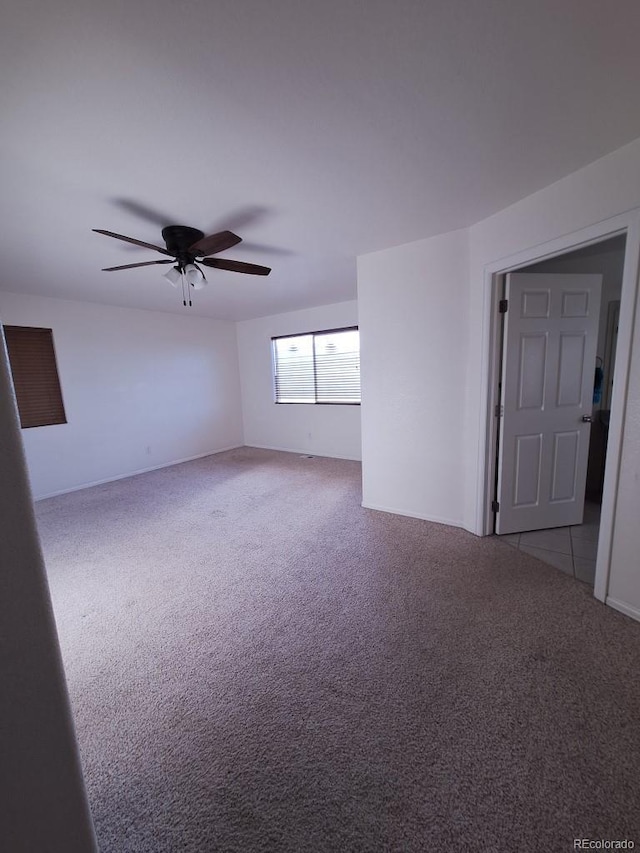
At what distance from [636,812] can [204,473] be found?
4.81m

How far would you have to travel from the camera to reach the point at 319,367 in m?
5.48

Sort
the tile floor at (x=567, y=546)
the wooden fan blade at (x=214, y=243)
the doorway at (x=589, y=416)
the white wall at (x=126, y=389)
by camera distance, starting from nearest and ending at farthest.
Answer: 1. the wooden fan blade at (x=214, y=243)
2. the tile floor at (x=567, y=546)
3. the doorway at (x=589, y=416)
4. the white wall at (x=126, y=389)

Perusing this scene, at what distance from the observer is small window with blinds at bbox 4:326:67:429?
3.88 meters

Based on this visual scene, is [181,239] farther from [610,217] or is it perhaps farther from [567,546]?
[567,546]

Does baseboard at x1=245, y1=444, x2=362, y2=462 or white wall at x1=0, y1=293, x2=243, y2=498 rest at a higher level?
white wall at x1=0, y1=293, x2=243, y2=498

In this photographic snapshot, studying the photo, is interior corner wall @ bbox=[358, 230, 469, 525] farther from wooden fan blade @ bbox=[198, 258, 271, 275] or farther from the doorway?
wooden fan blade @ bbox=[198, 258, 271, 275]

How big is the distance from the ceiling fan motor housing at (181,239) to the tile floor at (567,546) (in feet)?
11.0

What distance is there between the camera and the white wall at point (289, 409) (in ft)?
17.3

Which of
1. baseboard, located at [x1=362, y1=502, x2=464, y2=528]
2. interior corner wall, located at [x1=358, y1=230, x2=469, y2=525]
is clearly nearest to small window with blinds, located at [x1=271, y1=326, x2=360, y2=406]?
interior corner wall, located at [x1=358, y1=230, x2=469, y2=525]

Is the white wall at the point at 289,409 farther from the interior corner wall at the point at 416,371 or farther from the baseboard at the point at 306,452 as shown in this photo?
the interior corner wall at the point at 416,371

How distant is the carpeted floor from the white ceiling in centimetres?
250

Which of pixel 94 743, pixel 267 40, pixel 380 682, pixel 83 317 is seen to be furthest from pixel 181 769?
pixel 83 317

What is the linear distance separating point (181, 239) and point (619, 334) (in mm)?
2832

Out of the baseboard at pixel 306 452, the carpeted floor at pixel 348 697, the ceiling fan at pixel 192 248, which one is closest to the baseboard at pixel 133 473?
the baseboard at pixel 306 452
